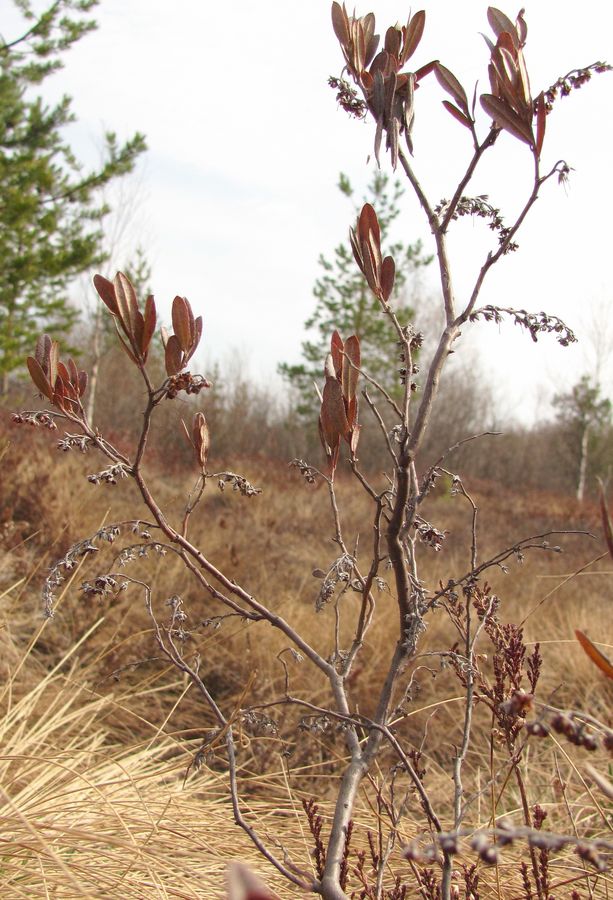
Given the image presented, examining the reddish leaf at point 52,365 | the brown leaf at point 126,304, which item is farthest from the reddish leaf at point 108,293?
the reddish leaf at point 52,365

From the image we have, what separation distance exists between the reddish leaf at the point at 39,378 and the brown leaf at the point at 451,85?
76 centimetres

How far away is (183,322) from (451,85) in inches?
22.3

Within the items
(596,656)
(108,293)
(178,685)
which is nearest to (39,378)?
(108,293)

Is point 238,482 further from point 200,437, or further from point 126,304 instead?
point 126,304

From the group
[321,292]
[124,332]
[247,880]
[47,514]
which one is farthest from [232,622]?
[321,292]

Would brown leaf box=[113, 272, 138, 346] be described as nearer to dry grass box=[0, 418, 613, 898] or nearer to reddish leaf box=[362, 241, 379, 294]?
reddish leaf box=[362, 241, 379, 294]

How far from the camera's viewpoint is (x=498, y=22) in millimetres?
1142

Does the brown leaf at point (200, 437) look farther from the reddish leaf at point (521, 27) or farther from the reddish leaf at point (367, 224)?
the reddish leaf at point (521, 27)

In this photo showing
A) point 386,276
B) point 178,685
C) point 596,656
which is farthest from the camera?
point 178,685

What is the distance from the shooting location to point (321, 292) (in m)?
18.5

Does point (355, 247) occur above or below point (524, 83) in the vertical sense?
below

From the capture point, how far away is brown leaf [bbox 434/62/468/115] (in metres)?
1.14

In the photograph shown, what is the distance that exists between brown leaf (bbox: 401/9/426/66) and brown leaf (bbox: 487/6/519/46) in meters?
0.11

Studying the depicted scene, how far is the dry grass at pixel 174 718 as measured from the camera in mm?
1581
